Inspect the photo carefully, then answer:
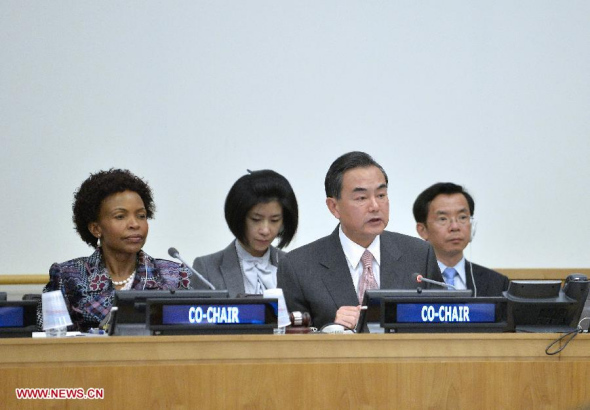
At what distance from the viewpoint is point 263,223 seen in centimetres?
384

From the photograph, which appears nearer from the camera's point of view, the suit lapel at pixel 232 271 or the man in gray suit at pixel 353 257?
the man in gray suit at pixel 353 257

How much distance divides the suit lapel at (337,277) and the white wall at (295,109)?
4.62 feet

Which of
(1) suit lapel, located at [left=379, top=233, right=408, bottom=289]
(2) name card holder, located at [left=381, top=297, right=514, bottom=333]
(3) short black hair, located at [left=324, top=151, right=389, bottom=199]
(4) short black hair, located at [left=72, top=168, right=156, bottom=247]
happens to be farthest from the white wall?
(2) name card holder, located at [left=381, top=297, right=514, bottom=333]

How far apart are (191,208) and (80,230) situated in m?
1.19

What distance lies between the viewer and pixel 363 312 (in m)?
2.86

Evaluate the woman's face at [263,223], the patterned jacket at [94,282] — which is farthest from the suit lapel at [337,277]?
the patterned jacket at [94,282]

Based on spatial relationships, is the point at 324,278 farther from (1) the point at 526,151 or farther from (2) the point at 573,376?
(1) the point at 526,151

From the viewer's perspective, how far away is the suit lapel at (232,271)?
3826 mm

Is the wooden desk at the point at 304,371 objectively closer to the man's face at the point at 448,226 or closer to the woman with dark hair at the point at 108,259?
the woman with dark hair at the point at 108,259

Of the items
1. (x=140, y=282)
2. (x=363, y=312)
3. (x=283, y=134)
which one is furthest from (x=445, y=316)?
(x=283, y=134)

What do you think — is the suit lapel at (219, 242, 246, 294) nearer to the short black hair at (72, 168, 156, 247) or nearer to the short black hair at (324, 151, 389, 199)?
the short black hair at (72, 168, 156, 247)

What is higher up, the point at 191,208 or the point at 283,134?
the point at 283,134

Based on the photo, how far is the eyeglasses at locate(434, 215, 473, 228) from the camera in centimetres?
417

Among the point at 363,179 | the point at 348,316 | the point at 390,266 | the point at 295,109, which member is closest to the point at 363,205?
the point at 363,179
